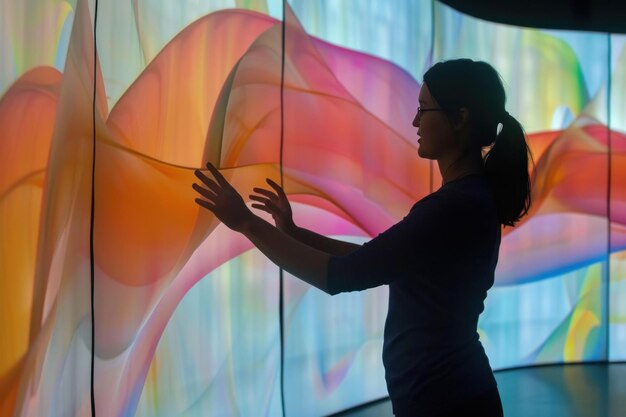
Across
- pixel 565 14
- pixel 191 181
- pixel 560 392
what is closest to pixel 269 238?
pixel 191 181

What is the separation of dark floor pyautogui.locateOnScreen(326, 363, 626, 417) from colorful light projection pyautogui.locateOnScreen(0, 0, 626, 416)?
14 cm

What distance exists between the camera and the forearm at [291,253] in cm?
96

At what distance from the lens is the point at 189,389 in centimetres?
214

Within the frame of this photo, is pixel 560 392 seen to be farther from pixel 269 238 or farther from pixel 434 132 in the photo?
pixel 269 238

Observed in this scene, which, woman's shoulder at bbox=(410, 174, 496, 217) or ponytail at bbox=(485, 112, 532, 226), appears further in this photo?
ponytail at bbox=(485, 112, 532, 226)

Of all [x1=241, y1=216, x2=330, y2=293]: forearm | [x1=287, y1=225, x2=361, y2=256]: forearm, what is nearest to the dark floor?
[x1=287, y1=225, x2=361, y2=256]: forearm

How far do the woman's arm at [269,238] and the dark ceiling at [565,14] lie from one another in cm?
322

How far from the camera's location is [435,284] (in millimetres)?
1002

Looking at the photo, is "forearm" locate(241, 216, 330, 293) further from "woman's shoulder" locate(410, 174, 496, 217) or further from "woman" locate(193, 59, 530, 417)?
"woman's shoulder" locate(410, 174, 496, 217)

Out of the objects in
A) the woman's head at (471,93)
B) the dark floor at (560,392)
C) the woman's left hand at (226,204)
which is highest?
the woman's head at (471,93)

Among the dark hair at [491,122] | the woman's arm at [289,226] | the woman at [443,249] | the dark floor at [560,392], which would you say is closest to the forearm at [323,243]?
the woman's arm at [289,226]

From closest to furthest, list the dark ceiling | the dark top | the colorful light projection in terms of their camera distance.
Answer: the dark top
the colorful light projection
the dark ceiling

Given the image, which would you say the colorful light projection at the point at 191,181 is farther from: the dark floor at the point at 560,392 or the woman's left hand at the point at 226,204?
the woman's left hand at the point at 226,204

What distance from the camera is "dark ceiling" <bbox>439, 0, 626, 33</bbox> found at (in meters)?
3.84
